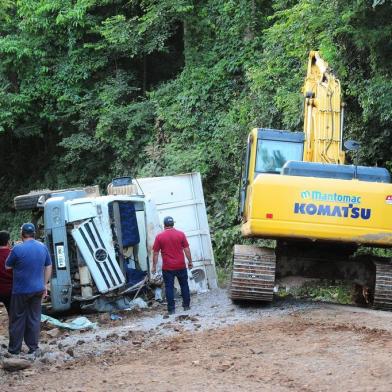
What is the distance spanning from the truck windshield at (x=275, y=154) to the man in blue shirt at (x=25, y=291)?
4.09 meters

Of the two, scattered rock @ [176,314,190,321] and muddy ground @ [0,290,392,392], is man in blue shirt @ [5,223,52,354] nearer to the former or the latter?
muddy ground @ [0,290,392,392]

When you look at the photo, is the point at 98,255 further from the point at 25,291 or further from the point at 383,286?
the point at 383,286

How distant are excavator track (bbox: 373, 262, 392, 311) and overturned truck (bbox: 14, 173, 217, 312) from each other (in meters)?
4.16

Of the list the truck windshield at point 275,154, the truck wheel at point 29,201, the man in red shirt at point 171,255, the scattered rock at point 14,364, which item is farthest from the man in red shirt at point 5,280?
the truck windshield at point 275,154

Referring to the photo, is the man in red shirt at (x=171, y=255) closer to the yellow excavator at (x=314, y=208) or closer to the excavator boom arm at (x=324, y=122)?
the yellow excavator at (x=314, y=208)

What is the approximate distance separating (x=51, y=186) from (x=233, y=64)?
9.41m

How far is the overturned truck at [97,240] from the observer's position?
40.9 feet

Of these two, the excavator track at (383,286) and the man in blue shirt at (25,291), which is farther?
the excavator track at (383,286)

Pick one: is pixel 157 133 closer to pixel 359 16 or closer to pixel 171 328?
pixel 359 16

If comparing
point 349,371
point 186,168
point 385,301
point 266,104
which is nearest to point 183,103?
point 186,168

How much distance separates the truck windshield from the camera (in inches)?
468

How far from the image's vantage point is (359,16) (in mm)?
13938

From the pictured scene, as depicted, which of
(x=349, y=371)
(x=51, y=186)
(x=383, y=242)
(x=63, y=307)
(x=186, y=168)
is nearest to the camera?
(x=349, y=371)

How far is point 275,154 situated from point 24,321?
483 centimetres
